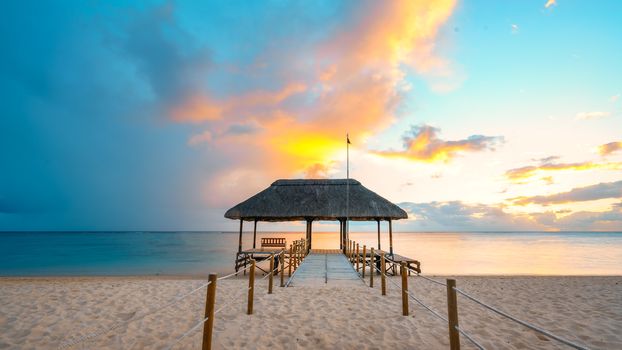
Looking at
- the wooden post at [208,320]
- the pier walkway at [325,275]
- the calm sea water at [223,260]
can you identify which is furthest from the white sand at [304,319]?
the calm sea water at [223,260]

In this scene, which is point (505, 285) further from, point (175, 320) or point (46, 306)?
point (46, 306)

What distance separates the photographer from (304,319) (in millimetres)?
5484

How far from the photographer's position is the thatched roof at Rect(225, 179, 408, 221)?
15117mm

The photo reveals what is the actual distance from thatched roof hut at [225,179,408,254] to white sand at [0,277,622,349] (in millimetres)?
6422

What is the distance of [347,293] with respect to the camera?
7.46 m

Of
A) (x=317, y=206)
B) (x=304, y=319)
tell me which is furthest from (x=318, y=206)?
(x=304, y=319)

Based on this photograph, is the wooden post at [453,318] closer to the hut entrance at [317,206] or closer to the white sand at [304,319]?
the white sand at [304,319]

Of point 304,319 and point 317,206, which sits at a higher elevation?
point 317,206

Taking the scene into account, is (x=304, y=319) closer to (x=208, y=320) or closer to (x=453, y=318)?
(x=208, y=320)

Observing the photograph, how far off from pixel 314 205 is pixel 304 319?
34.1 ft

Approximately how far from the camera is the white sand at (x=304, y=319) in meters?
4.60

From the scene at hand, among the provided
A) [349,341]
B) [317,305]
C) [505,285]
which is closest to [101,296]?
[317,305]

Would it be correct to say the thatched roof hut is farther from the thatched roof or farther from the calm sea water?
the calm sea water

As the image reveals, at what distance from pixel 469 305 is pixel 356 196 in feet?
31.4
